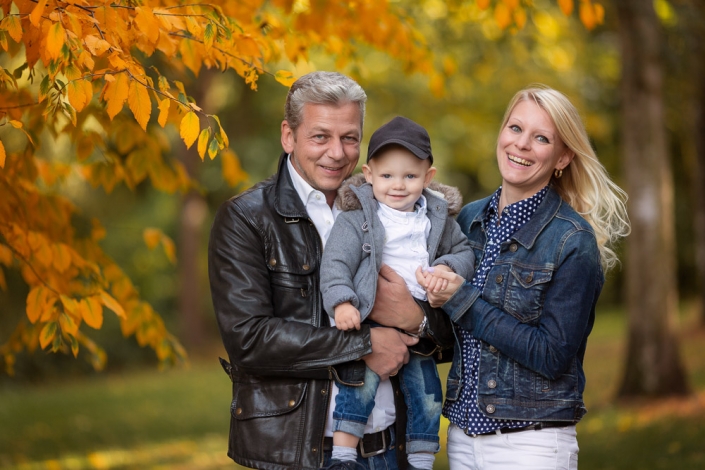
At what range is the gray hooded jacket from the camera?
3.18 meters

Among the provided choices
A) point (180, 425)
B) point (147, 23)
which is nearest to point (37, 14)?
point (147, 23)

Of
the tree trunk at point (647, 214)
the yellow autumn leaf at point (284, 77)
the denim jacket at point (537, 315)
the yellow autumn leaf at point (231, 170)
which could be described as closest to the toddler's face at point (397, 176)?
the denim jacket at point (537, 315)

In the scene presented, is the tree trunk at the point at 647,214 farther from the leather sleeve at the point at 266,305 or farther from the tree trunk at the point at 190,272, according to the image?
the tree trunk at the point at 190,272

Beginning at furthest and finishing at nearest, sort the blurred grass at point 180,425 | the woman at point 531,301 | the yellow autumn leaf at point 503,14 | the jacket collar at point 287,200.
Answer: the blurred grass at point 180,425
the yellow autumn leaf at point 503,14
the jacket collar at point 287,200
the woman at point 531,301

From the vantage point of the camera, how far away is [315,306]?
3301 millimetres

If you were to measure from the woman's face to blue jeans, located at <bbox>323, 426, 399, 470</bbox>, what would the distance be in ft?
3.81

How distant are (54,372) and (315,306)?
12.7 meters

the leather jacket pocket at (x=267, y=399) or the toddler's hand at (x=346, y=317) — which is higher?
the toddler's hand at (x=346, y=317)

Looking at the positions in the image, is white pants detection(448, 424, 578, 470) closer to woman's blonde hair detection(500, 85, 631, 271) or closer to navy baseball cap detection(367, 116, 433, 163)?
woman's blonde hair detection(500, 85, 631, 271)

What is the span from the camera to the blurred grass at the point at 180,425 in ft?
23.0

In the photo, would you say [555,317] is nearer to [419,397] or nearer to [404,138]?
[419,397]

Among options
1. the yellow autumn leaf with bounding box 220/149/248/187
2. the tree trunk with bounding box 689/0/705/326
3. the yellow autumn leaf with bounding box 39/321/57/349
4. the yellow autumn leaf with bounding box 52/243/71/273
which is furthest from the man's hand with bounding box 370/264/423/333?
the tree trunk with bounding box 689/0/705/326

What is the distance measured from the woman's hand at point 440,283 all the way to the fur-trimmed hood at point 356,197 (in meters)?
0.40

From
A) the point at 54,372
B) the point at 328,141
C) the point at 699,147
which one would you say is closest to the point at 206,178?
the point at 54,372
